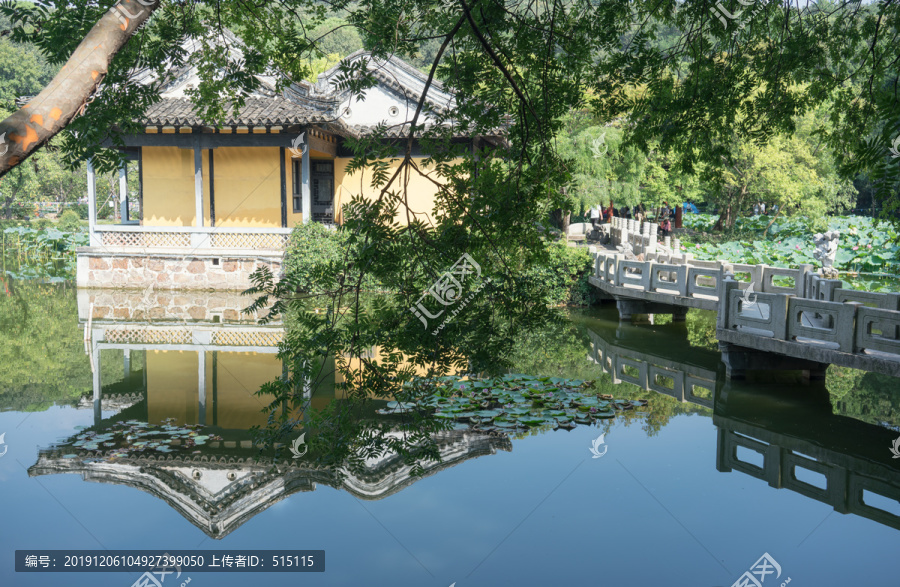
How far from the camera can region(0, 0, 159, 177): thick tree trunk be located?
2.23 meters

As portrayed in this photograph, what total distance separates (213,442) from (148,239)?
11.6m

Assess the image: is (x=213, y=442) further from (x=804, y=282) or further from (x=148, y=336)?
(x=804, y=282)

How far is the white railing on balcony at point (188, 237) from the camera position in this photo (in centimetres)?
1711

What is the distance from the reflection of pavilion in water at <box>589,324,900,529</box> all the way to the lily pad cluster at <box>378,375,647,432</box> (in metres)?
1.17

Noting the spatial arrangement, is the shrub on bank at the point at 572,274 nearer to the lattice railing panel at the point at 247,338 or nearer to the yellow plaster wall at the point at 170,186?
the lattice railing panel at the point at 247,338

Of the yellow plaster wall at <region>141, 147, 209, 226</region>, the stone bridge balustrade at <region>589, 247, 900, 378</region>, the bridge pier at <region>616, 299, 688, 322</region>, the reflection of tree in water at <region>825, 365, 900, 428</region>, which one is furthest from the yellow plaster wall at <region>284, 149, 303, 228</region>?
the reflection of tree in water at <region>825, 365, 900, 428</region>

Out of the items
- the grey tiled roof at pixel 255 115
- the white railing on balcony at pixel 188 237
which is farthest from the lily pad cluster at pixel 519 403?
the white railing on balcony at pixel 188 237

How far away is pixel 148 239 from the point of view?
17.3 m

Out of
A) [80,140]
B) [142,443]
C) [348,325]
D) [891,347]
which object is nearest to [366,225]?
[348,325]

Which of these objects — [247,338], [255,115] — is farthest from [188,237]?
[247,338]

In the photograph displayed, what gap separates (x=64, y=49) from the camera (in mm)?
4215

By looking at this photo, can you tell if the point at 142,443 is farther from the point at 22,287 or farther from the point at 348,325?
the point at 22,287

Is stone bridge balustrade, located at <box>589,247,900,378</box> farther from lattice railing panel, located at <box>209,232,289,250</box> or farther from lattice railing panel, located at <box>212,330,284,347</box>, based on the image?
lattice railing panel, located at <box>209,232,289,250</box>

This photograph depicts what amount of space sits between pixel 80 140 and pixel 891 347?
7.68m
